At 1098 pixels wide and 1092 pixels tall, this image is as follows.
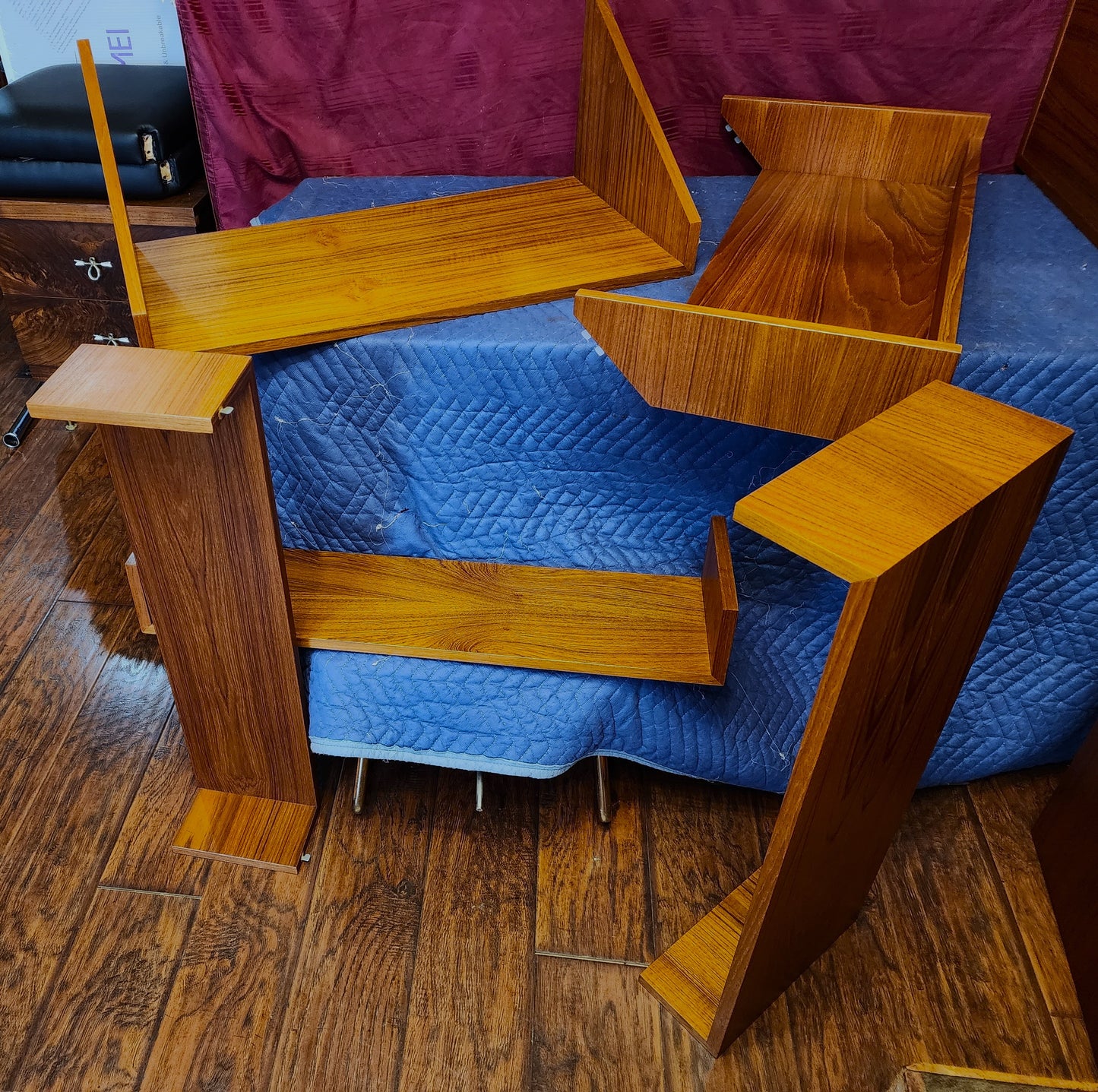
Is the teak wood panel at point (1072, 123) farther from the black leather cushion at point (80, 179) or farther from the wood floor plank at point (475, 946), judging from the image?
the black leather cushion at point (80, 179)

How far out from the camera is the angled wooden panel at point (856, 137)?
1371 mm

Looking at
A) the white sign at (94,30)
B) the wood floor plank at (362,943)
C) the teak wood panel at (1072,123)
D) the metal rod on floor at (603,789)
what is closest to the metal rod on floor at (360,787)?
the wood floor plank at (362,943)

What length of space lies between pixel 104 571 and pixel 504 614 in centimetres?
80

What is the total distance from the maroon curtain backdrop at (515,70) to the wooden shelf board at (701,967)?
3.62ft

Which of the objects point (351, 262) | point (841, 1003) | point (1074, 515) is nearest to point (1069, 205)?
point (1074, 515)

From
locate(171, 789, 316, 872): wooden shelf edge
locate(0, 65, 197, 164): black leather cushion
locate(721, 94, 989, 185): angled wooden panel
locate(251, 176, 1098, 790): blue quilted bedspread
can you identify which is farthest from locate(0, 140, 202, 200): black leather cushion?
locate(171, 789, 316, 872): wooden shelf edge

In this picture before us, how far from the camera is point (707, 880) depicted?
3.98ft

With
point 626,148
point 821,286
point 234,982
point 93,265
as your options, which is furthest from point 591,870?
point 93,265

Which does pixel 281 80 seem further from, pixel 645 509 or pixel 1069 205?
pixel 1069 205

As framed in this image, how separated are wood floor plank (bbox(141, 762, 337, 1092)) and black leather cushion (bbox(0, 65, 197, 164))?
3.85 feet

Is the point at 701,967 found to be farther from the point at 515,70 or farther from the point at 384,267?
the point at 515,70

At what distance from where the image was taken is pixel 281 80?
4.65 feet

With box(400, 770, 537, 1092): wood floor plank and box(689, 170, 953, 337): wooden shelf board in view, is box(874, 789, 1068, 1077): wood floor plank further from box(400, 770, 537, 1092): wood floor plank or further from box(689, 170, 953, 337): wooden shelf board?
box(689, 170, 953, 337): wooden shelf board

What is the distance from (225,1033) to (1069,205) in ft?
4.94
